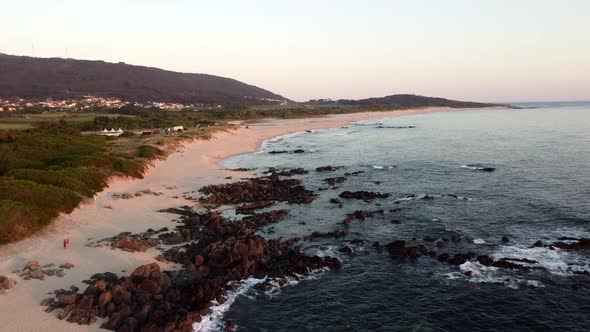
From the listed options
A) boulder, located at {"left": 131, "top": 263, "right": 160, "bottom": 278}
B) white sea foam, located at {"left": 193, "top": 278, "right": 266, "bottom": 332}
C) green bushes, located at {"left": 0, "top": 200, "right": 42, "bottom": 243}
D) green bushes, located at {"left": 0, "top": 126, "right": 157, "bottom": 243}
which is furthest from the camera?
green bushes, located at {"left": 0, "top": 126, "right": 157, "bottom": 243}

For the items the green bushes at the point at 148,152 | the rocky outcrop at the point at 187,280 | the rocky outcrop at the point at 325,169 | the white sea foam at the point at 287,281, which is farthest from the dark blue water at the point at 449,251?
the green bushes at the point at 148,152

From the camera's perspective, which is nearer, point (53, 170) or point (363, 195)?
point (53, 170)

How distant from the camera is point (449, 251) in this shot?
28.0 m

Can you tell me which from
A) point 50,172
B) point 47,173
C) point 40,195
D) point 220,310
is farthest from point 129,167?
point 220,310

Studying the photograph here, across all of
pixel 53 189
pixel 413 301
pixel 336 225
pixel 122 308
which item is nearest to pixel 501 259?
pixel 413 301

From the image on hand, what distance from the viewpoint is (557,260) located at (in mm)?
26031

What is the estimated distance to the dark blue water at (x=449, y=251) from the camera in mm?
20094

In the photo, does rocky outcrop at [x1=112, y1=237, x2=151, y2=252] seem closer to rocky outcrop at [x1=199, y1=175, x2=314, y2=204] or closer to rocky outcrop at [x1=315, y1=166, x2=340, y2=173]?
rocky outcrop at [x1=199, y1=175, x2=314, y2=204]

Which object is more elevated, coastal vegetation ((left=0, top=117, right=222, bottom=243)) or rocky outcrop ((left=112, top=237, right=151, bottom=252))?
coastal vegetation ((left=0, top=117, right=222, bottom=243))

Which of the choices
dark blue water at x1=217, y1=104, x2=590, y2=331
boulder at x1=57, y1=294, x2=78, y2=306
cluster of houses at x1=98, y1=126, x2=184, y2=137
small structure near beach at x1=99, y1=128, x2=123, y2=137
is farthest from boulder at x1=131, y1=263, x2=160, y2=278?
small structure near beach at x1=99, y1=128, x2=123, y2=137

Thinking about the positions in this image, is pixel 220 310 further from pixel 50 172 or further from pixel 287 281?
pixel 50 172

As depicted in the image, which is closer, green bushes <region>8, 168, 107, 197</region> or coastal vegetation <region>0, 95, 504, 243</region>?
coastal vegetation <region>0, 95, 504, 243</region>

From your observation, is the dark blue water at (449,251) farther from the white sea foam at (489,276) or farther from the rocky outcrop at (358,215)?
the rocky outcrop at (358,215)

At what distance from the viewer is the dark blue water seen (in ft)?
65.9
